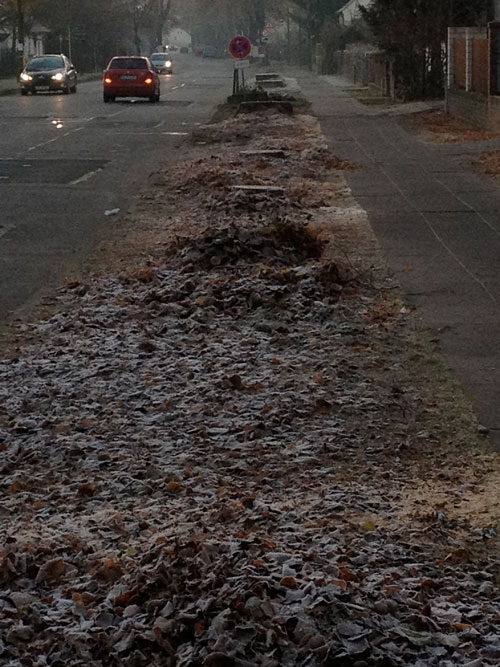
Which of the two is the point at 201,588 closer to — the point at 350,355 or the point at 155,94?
the point at 350,355

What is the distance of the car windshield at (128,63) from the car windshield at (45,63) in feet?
19.0

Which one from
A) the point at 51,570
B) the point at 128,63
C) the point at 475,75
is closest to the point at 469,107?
the point at 475,75

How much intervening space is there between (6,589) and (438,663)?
154 centimetres

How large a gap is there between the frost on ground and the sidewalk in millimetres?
299

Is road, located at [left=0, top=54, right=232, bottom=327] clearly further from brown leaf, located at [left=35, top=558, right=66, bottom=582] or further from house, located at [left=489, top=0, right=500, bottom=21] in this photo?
house, located at [left=489, top=0, right=500, bottom=21]

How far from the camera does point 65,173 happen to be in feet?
67.7

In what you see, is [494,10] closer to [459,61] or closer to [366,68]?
[459,61]

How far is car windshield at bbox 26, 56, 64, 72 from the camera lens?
50500 millimetres

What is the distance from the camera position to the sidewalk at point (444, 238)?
8.00m

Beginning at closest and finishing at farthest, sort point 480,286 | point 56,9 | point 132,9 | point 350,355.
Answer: point 350,355 → point 480,286 → point 56,9 → point 132,9

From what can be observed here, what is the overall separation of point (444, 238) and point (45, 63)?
40.3 metres

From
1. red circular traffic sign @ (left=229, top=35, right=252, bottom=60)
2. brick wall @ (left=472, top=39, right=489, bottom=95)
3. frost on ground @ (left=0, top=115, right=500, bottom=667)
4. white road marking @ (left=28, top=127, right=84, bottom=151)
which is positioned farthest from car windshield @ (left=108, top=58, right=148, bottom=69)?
frost on ground @ (left=0, top=115, right=500, bottom=667)

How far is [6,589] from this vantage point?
452 cm

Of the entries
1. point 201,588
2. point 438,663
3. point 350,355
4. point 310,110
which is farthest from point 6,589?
point 310,110
